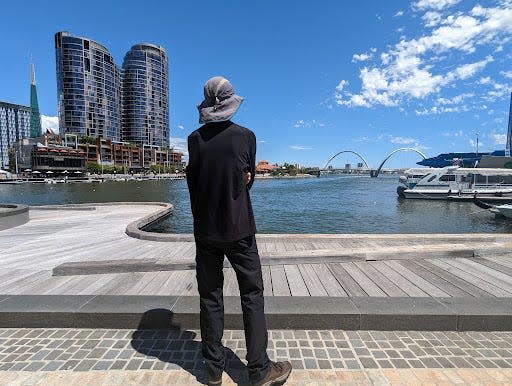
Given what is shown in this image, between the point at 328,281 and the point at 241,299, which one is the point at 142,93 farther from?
the point at 241,299

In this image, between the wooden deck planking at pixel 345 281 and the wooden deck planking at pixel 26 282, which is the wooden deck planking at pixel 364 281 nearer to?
the wooden deck planking at pixel 345 281

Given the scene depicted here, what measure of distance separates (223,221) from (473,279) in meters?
3.88

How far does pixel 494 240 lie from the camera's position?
635 centimetres

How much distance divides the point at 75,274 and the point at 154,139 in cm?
17649

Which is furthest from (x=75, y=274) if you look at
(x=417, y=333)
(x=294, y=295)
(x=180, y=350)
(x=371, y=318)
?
(x=417, y=333)

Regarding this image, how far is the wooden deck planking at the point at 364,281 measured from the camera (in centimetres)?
360

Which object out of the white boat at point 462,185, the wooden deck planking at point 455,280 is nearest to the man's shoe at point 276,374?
the wooden deck planking at point 455,280

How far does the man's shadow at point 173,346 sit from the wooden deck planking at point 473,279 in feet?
10.7

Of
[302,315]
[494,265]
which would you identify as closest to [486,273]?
[494,265]

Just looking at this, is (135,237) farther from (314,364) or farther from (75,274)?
(314,364)

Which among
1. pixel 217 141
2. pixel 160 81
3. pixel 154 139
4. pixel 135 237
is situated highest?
pixel 160 81

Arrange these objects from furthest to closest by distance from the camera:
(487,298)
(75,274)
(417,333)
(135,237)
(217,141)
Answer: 1. (135,237)
2. (75,274)
3. (487,298)
4. (417,333)
5. (217,141)

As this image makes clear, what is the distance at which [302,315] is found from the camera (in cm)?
295

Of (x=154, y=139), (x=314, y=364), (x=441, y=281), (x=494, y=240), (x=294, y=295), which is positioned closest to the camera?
(x=314, y=364)
